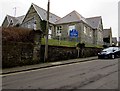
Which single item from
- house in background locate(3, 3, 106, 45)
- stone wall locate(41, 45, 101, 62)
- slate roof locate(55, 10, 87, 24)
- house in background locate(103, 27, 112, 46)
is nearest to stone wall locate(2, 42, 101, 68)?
stone wall locate(41, 45, 101, 62)

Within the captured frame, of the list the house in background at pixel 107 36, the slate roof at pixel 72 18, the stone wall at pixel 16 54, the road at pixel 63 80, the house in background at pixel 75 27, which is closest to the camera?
the road at pixel 63 80

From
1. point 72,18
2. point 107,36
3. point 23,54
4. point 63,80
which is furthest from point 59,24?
point 63,80

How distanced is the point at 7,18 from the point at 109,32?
106ft

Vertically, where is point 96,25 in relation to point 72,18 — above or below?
below

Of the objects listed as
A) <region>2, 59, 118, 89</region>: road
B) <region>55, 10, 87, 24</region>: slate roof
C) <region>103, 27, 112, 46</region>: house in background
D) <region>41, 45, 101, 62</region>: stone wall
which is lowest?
<region>2, 59, 118, 89</region>: road

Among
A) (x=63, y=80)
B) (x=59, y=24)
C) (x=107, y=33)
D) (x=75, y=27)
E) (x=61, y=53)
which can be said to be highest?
(x=59, y=24)

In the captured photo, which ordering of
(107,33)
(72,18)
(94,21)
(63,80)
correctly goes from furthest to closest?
(107,33), (94,21), (72,18), (63,80)

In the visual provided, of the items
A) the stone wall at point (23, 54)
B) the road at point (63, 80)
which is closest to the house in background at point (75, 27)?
the stone wall at point (23, 54)

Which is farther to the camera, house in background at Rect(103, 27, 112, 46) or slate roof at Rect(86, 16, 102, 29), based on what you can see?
house in background at Rect(103, 27, 112, 46)

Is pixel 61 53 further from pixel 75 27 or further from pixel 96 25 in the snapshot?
pixel 96 25

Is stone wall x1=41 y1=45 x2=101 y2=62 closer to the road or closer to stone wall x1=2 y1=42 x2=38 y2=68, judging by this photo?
stone wall x1=2 y1=42 x2=38 y2=68

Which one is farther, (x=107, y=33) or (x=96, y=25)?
(x=107, y=33)

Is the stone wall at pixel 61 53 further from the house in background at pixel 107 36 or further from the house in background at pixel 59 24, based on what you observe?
the house in background at pixel 107 36

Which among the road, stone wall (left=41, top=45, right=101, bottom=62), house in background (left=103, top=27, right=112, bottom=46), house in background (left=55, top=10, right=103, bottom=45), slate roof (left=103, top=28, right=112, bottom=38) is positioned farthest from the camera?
slate roof (left=103, top=28, right=112, bottom=38)
